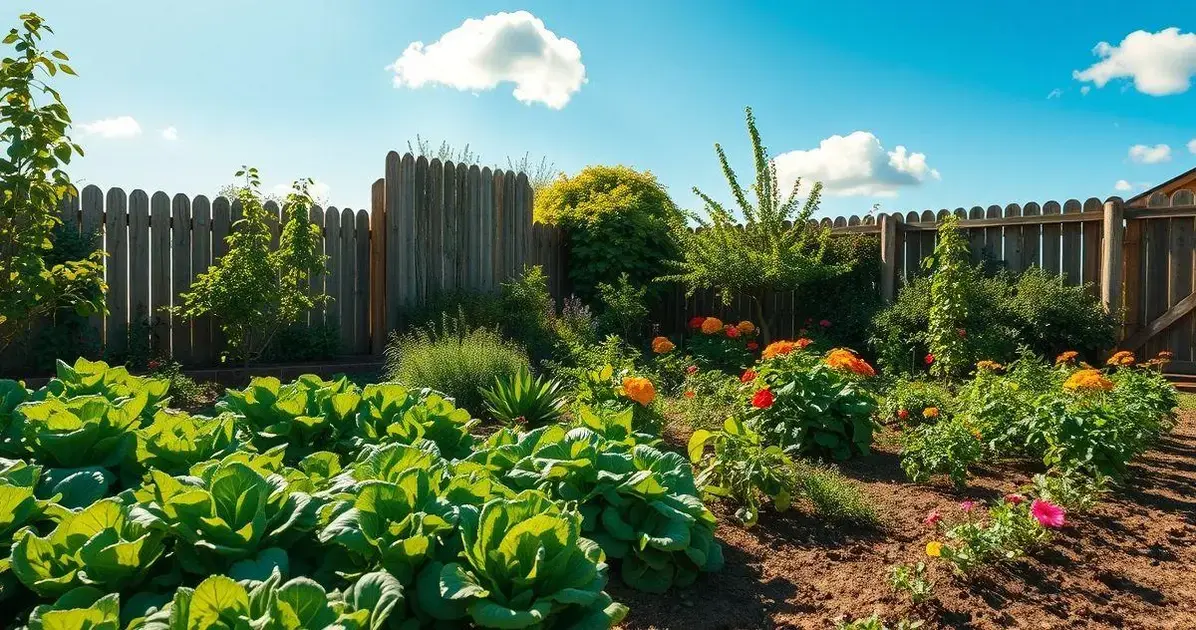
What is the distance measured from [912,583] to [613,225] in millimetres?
8272

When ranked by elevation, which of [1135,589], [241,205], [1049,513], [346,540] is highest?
[241,205]

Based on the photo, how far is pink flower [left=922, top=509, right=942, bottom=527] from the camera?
2896mm

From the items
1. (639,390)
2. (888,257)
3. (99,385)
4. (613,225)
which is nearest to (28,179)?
(99,385)

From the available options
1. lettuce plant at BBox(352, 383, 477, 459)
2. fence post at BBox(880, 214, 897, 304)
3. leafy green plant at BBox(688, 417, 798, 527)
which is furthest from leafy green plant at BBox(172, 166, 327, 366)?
fence post at BBox(880, 214, 897, 304)

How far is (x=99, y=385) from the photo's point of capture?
3096mm

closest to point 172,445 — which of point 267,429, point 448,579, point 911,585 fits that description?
point 267,429

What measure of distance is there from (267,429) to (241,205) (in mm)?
5486

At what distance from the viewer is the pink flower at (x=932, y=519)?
114 inches

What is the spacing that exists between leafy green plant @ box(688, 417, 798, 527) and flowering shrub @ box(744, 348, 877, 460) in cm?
95

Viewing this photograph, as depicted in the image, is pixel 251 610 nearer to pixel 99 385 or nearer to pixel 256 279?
A: pixel 99 385

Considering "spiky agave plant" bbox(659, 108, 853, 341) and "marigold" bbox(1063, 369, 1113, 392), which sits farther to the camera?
"spiky agave plant" bbox(659, 108, 853, 341)

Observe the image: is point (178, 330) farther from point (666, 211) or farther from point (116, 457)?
point (666, 211)

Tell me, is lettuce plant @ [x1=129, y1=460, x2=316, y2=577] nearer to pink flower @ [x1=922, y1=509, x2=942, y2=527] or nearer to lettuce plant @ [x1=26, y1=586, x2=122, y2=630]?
lettuce plant @ [x1=26, y1=586, x2=122, y2=630]

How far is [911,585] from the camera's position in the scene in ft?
8.10
